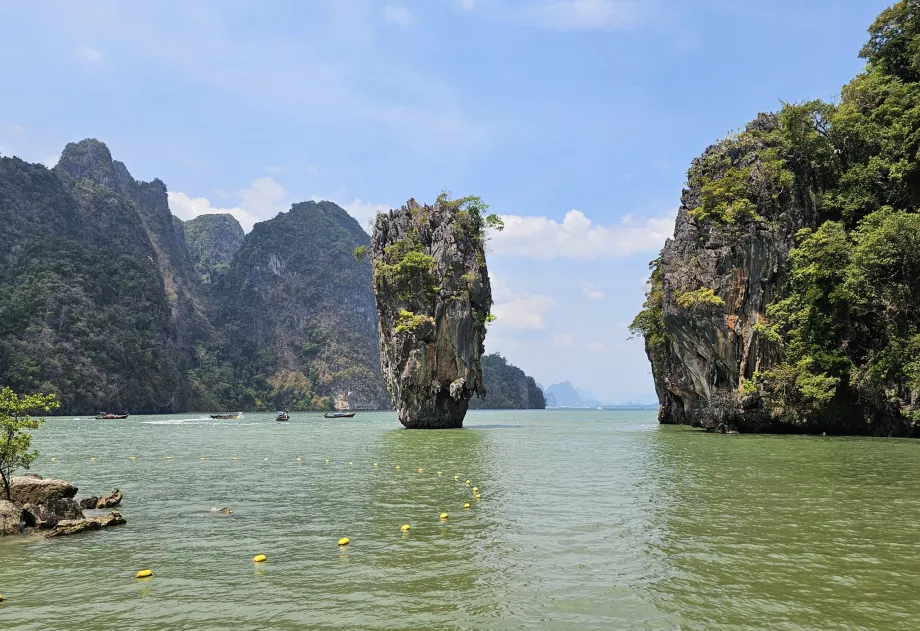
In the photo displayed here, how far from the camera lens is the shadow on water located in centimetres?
755

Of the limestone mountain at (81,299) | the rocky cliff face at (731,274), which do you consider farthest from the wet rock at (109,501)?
the limestone mountain at (81,299)

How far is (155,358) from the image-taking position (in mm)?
127875

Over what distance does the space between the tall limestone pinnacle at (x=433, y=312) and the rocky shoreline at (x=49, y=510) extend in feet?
132

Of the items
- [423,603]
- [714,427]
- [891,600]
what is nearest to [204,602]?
[423,603]

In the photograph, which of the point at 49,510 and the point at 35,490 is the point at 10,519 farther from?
the point at 35,490

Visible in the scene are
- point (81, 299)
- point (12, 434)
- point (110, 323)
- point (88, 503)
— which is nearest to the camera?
point (12, 434)

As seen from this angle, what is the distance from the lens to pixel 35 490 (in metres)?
14.2

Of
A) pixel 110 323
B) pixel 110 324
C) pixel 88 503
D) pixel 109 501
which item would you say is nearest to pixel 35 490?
pixel 88 503

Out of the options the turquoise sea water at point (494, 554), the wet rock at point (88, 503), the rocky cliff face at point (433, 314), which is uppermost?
the rocky cliff face at point (433, 314)

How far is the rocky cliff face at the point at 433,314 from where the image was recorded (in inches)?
2183

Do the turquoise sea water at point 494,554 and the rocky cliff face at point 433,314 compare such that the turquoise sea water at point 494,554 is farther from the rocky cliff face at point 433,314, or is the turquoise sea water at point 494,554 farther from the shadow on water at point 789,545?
the rocky cliff face at point 433,314

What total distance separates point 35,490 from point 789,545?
16.7 m

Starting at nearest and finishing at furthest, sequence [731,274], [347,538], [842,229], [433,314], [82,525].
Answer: [347,538] < [82,525] < [842,229] < [731,274] < [433,314]

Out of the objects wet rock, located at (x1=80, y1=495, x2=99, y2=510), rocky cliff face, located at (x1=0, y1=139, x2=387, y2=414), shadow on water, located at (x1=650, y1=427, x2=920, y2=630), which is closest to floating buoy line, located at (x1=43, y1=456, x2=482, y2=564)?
shadow on water, located at (x1=650, y1=427, x2=920, y2=630)
